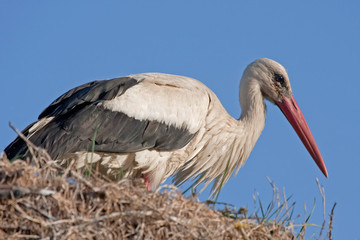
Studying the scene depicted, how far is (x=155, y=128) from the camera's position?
662cm

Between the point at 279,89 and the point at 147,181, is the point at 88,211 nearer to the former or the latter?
the point at 147,181

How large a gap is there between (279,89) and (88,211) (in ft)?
13.6

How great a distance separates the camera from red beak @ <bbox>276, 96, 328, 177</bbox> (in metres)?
7.35

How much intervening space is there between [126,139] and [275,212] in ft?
6.91

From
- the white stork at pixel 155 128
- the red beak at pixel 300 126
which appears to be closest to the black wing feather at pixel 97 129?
the white stork at pixel 155 128

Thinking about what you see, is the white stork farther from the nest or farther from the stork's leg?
the nest

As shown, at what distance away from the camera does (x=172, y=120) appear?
22.0ft

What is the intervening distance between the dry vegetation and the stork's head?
3.48 metres

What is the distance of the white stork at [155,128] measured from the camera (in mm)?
6227

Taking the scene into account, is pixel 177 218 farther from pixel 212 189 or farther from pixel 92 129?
pixel 212 189

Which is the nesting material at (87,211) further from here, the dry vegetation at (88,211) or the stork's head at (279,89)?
the stork's head at (279,89)

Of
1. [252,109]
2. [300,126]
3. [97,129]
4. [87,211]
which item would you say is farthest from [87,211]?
[300,126]

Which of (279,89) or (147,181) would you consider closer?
(147,181)

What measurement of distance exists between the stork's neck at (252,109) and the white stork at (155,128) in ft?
0.04
